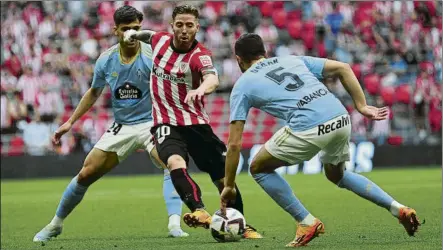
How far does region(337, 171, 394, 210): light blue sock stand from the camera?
7920mm

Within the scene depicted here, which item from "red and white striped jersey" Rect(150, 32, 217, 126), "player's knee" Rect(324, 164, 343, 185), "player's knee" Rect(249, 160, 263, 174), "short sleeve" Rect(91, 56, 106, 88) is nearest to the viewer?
"player's knee" Rect(249, 160, 263, 174)

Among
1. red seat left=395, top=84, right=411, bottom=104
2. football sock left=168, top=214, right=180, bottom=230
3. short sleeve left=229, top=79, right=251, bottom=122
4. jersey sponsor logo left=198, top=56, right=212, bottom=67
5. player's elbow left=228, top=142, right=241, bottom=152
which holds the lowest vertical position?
red seat left=395, top=84, right=411, bottom=104

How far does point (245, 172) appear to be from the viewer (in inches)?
853

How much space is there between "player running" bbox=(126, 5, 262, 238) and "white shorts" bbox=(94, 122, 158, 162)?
0.85 metres

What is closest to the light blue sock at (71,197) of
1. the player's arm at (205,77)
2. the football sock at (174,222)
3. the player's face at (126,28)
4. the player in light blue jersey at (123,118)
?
the player in light blue jersey at (123,118)

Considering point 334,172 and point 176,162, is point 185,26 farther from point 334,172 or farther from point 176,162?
point 334,172

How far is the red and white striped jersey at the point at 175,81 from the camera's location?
27.3 ft

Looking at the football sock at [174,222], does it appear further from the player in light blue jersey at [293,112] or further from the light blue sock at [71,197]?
the player in light blue jersey at [293,112]

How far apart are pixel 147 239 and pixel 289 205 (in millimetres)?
1806

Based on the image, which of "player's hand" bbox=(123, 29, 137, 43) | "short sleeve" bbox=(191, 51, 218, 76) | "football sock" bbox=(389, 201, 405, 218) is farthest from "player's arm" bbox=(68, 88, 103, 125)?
"football sock" bbox=(389, 201, 405, 218)

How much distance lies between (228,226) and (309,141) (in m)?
1.06

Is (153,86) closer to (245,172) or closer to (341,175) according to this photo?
(341,175)

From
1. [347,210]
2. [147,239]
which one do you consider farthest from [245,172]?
[147,239]

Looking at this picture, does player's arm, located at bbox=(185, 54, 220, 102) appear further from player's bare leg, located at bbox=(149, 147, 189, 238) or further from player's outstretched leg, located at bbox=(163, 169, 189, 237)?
player's outstretched leg, located at bbox=(163, 169, 189, 237)
